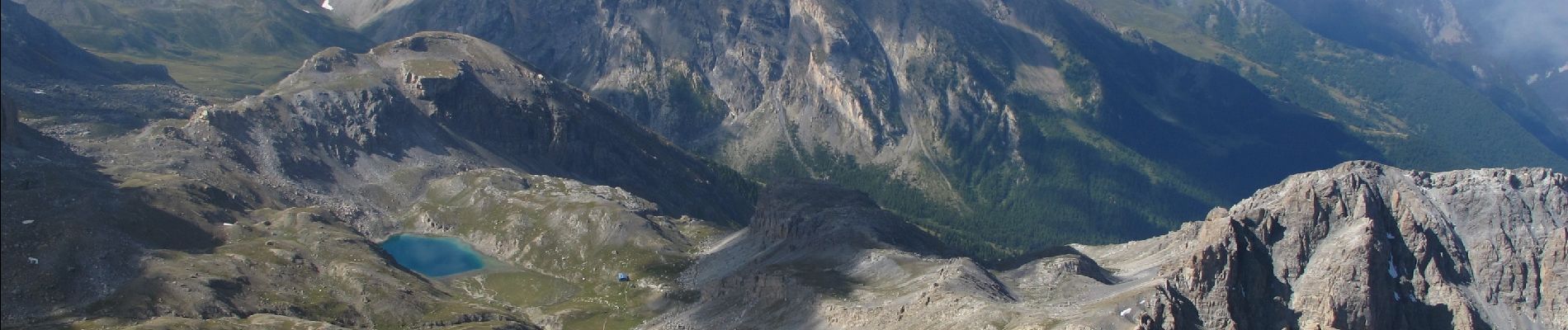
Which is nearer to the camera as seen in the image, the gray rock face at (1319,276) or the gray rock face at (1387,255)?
the gray rock face at (1319,276)

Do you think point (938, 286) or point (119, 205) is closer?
point (938, 286)

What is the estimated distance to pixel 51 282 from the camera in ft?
520

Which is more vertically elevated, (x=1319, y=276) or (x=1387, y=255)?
(x=1387, y=255)

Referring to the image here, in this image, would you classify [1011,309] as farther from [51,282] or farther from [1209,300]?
[51,282]

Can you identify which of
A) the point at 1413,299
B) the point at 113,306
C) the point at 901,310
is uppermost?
the point at 1413,299

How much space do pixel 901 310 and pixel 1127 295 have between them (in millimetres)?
33848

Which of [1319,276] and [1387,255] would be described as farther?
[1387,255]

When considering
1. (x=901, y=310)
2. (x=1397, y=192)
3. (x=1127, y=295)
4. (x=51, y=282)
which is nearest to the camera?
(x=1127, y=295)

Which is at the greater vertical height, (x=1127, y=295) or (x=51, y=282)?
(x=1127, y=295)

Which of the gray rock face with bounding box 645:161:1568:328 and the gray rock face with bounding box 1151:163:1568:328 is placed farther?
the gray rock face with bounding box 1151:163:1568:328

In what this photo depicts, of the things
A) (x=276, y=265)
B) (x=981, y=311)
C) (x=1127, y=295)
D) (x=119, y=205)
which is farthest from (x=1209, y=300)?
(x=119, y=205)

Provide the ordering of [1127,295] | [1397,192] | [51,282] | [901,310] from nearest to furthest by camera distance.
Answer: [1127,295], [51,282], [901,310], [1397,192]

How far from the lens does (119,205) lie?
193375mm

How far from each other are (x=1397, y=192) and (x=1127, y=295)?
229ft
